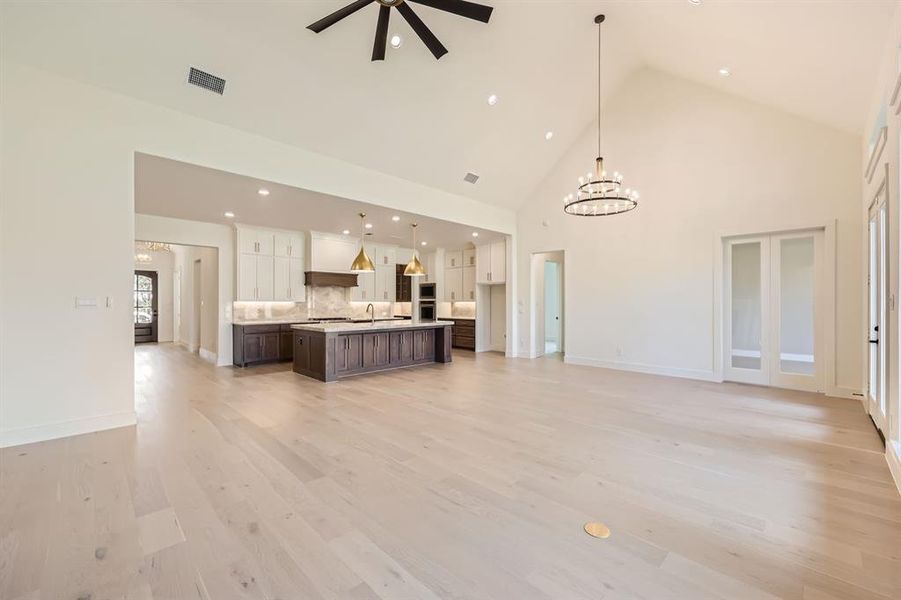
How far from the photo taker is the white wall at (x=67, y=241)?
344cm

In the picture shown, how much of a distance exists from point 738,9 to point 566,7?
76.8 inches

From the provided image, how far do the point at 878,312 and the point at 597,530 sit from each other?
4.07 m

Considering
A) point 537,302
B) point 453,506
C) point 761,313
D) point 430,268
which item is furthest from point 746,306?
point 430,268

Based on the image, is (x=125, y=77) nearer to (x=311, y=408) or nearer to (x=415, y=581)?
(x=311, y=408)

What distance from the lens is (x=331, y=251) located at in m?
8.90

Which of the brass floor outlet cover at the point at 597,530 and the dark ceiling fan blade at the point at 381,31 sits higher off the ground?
the dark ceiling fan blade at the point at 381,31

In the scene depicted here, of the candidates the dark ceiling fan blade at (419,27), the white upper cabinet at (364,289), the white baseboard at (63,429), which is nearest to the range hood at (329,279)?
the white upper cabinet at (364,289)

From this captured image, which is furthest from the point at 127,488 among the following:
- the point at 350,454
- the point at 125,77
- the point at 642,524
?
the point at 125,77

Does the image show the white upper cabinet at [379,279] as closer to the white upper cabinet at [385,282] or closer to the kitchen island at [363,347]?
the white upper cabinet at [385,282]

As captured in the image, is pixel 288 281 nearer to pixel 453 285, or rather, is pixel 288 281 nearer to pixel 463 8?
pixel 453 285

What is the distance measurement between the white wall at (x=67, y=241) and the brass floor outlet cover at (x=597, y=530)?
177 inches

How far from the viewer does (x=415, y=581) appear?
1.74 metres

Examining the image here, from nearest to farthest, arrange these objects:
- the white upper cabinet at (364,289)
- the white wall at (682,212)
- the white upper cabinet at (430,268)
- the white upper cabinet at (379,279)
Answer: the white wall at (682,212)
the white upper cabinet at (364,289)
the white upper cabinet at (379,279)
the white upper cabinet at (430,268)

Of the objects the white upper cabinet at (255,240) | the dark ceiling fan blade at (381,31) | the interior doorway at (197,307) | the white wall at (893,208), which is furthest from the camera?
the interior doorway at (197,307)
